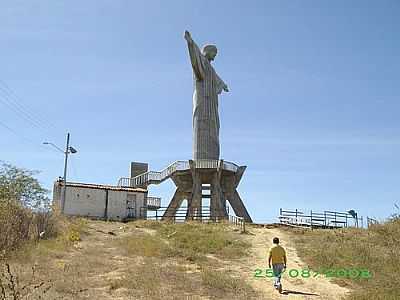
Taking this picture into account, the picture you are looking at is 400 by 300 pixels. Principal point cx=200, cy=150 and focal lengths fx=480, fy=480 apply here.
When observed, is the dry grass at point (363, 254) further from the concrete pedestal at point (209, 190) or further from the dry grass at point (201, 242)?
the concrete pedestal at point (209, 190)

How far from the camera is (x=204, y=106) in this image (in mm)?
47344

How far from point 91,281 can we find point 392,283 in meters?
9.32

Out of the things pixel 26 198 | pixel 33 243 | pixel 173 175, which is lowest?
pixel 33 243

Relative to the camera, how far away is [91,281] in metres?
15.1

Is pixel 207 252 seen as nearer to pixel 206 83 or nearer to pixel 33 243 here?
pixel 33 243

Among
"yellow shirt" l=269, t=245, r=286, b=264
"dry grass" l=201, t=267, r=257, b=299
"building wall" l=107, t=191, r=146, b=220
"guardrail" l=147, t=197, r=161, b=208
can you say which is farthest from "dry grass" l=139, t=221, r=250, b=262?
"guardrail" l=147, t=197, r=161, b=208

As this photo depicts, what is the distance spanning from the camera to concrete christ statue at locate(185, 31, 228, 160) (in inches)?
1829

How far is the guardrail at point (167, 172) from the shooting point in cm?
4516

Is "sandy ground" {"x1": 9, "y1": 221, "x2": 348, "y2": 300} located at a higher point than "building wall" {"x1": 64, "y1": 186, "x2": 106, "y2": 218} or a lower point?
lower

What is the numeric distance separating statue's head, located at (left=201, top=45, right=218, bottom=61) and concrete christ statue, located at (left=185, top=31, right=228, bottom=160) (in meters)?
0.69

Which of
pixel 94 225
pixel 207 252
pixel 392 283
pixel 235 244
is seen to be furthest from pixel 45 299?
pixel 94 225

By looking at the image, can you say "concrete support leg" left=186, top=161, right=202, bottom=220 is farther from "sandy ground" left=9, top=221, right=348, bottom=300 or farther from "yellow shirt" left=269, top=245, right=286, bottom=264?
"yellow shirt" left=269, top=245, right=286, bottom=264

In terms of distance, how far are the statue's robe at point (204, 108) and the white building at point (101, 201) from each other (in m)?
7.48

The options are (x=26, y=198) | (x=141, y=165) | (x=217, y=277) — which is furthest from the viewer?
(x=141, y=165)
